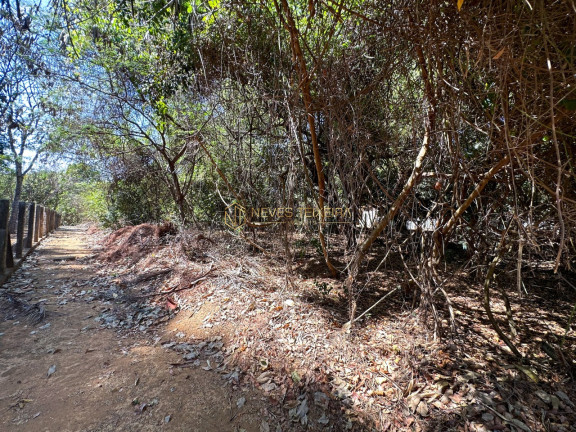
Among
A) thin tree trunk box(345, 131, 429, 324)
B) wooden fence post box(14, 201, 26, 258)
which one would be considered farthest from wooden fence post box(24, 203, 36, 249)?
thin tree trunk box(345, 131, 429, 324)

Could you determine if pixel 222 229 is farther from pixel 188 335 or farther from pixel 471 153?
pixel 471 153

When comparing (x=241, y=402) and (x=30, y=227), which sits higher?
(x=30, y=227)

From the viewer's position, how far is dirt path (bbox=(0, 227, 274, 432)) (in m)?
2.25

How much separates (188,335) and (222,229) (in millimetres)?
3399

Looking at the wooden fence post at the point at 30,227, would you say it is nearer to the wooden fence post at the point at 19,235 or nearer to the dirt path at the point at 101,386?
the wooden fence post at the point at 19,235

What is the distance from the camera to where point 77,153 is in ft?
27.0

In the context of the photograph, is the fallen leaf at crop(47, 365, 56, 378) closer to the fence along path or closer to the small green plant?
the fence along path

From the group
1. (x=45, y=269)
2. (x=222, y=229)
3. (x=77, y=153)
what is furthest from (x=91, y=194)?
(x=222, y=229)

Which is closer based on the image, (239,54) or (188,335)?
(188,335)

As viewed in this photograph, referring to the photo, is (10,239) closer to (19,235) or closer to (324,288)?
(19,235)

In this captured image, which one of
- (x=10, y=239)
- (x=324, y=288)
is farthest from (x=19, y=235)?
(x=324, y=288)

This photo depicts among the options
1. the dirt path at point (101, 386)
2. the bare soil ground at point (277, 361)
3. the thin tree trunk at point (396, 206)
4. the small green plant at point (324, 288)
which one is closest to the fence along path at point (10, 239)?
the bare soil ground at point (277, 361)

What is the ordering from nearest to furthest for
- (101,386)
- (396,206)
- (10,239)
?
1. (101,386)
2. (396,206)
3. (10,239)

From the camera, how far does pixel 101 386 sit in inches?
102
